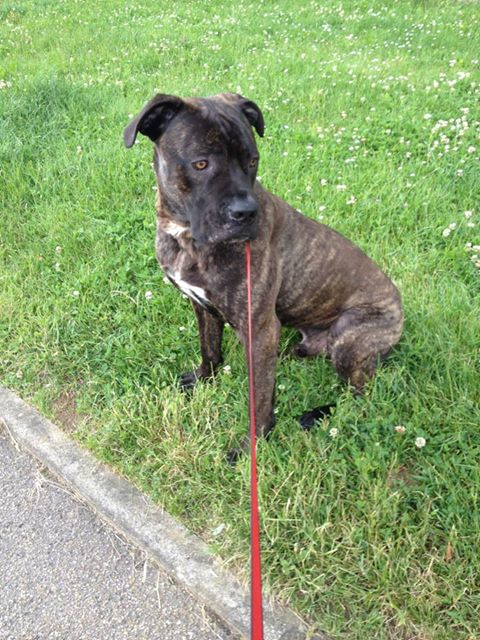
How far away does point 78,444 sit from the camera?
2.71m

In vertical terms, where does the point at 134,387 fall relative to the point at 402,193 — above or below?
below

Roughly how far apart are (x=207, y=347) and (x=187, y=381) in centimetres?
25

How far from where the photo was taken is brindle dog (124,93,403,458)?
2.12 metres

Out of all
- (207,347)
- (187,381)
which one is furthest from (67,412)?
(207,347)

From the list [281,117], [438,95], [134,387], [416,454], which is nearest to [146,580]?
[134,387]

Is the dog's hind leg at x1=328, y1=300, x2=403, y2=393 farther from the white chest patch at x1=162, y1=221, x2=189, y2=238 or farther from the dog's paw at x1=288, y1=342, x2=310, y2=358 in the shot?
the white chest patch at x1=162, y1=221, x2=189, y2=238

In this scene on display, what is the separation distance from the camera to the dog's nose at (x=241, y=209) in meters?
2.05

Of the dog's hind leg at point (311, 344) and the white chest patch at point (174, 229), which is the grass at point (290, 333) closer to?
the dog's hind leg at point (311, 344)

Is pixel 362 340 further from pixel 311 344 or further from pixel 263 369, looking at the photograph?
pixel 263 369

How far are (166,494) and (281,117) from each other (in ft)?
12.5

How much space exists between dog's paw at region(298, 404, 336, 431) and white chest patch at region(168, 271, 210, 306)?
74 centimetres

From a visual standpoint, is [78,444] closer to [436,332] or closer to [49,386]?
[49,386]

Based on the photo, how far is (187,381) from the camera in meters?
3.01

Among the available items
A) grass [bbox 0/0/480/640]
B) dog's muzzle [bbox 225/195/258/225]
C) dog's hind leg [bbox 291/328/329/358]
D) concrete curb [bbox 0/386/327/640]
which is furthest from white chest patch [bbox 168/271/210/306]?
concrete curb [bbox 0/386/327/640]
